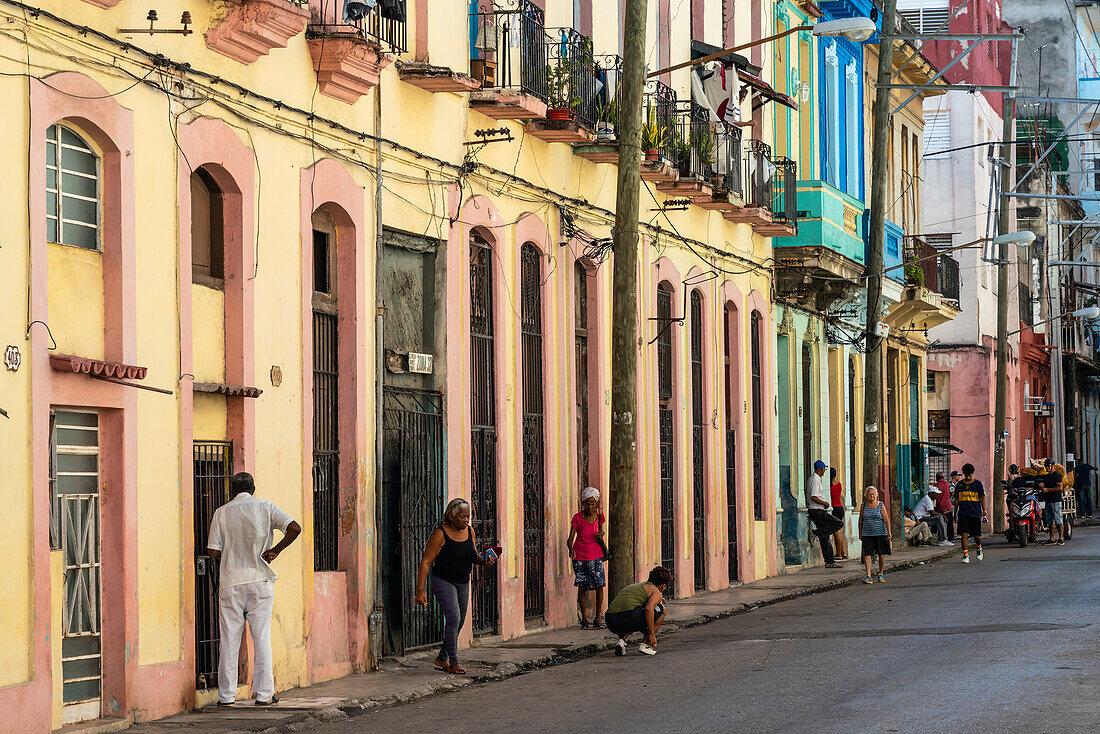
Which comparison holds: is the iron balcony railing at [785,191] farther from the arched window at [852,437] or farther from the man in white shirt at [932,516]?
the man in white shirt at [932,516]

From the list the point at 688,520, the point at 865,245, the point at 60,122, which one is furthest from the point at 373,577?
the point at 865,245

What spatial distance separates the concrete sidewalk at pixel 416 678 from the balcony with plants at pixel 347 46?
5034mm

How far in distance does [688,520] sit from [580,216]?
5629 millimetres

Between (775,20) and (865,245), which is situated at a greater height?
(775,20)

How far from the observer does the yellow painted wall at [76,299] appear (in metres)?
11.7

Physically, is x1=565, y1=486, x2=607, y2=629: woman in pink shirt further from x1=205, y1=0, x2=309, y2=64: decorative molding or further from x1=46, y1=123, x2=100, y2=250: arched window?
x1=46, y1=123, x2=100, y2=250: arched window

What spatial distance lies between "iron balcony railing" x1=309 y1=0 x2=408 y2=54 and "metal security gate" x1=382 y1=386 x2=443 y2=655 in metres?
3.20

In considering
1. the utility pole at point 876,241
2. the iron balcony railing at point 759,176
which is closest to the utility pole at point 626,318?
the iron balcony railing at point 759,176

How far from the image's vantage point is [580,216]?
70.7ft

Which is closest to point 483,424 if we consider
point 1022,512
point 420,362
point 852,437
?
point 420,362

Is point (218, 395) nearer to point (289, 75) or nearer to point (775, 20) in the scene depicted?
A: point (289, 75)

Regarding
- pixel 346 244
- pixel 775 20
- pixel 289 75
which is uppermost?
pixel 775 20

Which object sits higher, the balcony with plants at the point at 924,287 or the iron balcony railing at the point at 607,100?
the iron balcony railing at the point at 607,100

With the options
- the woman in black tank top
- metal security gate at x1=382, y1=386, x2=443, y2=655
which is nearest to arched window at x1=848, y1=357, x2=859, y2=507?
metal security gate at x1=382, y1=386, x2=443, y2=655
